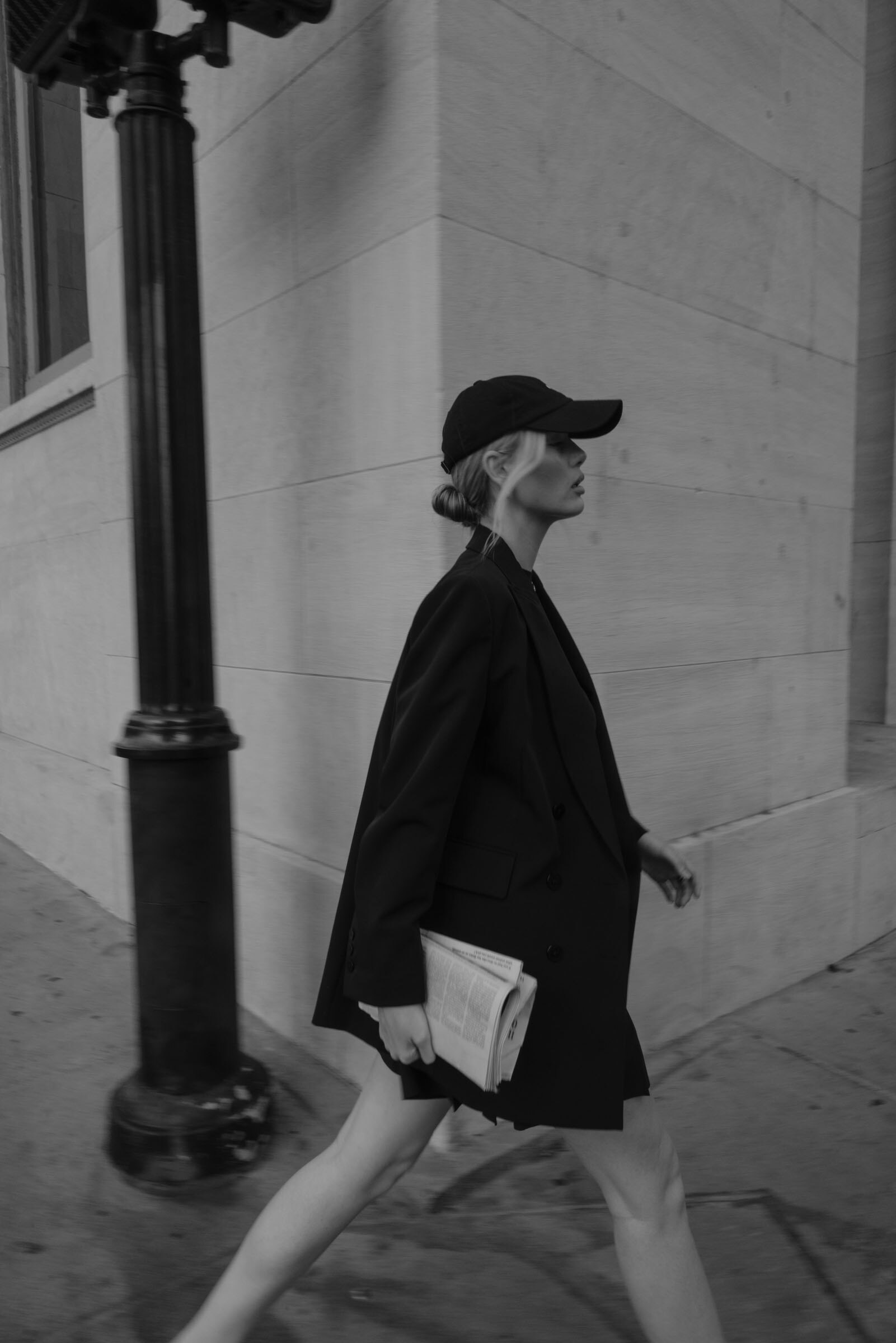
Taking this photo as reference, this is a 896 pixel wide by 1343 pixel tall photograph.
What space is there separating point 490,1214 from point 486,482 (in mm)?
1910

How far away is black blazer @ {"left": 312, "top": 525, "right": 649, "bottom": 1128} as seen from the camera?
1.74 meters

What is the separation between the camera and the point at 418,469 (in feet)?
9.96

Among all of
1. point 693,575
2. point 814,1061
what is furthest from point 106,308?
point 814,1061

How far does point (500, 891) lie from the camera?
1.80 metres

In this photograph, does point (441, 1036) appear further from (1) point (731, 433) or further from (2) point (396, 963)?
(1) point (731, 433)

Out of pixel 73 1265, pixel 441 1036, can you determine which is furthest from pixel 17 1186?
pixel 441 1036

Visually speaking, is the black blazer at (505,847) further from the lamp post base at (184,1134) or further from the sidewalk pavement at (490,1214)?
the lamp post base at (184,1134)

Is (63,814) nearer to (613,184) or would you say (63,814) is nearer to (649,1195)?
(613,184)

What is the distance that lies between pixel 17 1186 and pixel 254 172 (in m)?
3.21

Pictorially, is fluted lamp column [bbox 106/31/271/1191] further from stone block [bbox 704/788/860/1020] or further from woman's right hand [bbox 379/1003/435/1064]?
stone block [bbox 704/788/860/1020]

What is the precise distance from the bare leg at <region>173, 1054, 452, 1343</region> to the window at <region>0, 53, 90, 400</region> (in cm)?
538

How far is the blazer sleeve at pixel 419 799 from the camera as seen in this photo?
1734 mm

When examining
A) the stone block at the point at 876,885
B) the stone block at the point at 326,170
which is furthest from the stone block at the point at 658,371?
the stone block at the point at 876,885

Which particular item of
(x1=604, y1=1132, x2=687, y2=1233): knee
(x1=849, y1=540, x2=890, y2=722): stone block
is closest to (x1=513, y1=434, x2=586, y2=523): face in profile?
(x1=604, y1=1132, x2=687, y2=1233): knee
